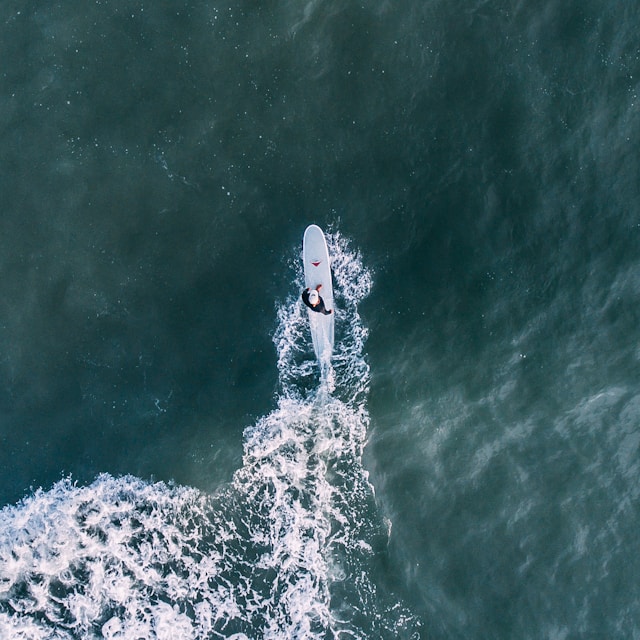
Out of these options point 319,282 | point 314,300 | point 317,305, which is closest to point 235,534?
point 317,305

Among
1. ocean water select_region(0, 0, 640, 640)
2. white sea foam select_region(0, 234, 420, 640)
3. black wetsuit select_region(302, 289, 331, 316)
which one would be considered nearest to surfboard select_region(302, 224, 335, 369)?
black wetsuit select_region(302, 289, 331, 316)

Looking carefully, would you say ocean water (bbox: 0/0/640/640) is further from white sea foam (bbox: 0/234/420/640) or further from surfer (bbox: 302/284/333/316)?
surfer (bbox: 302/284/333/316)

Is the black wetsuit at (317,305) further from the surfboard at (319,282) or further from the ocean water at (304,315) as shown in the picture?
the ocean water at (304,315)

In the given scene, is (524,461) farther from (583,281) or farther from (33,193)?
(33,193)

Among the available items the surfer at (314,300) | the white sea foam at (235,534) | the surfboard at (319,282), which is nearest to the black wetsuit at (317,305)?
the surfer at (314,300)

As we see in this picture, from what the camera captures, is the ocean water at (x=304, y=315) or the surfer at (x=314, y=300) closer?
the ocean water at (x=304, y=315)

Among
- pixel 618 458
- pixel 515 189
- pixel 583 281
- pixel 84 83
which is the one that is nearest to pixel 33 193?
pixel 84 83
